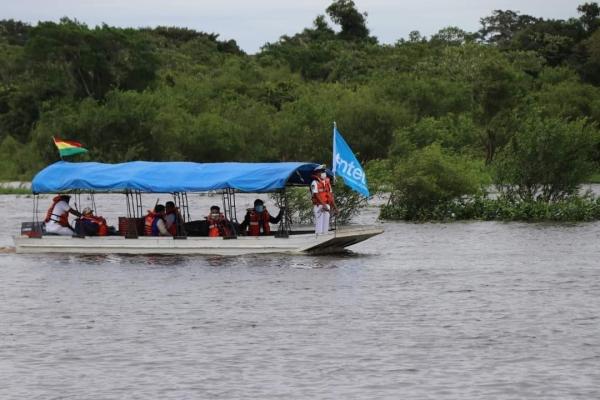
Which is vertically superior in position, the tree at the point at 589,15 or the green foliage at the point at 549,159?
the tree at the point at 589,15

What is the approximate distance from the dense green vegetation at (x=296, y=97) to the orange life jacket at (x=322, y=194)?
14.4 meters

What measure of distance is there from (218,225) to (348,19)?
81.7m

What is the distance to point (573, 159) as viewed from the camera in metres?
42.2

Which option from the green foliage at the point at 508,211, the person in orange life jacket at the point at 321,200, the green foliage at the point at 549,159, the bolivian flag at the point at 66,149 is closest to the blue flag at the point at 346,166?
the person in orange life jacket at the point at 321,200

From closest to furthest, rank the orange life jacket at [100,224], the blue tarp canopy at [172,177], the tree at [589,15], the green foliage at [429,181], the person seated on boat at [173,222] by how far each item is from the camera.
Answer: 1. the blue tarp canopy at [172,177]
2. the person seated on boat at [173,222]
3. the orange life jacket at [100,224]
4. the green foliage at [429,181]
5. the tree at [589,15]

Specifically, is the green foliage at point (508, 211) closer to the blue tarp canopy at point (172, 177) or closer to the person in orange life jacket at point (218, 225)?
the blue tarp canopy at point (172, 177)

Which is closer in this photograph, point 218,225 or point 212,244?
point 212,244

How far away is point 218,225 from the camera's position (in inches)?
1192

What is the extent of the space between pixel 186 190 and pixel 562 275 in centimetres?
884

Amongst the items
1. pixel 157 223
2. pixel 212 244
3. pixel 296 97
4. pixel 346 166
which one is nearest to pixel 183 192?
pixel 157 223

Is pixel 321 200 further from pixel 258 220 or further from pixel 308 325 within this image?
pixel 308 325

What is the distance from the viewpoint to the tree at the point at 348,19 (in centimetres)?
10956

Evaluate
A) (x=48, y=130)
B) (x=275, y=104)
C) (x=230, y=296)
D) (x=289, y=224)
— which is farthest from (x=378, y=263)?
(x=275, y=104)

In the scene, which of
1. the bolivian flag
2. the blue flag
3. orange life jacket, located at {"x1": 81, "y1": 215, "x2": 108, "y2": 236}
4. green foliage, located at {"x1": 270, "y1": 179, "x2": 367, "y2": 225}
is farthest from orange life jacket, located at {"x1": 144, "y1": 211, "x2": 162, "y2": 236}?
green foliage, located at {"x1": 270, "y1": 179, "x2": 367, "y2": 225}
